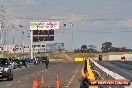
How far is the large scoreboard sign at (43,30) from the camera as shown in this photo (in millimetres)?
152750

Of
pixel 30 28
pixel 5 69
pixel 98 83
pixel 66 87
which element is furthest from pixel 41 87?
pixel 30 28

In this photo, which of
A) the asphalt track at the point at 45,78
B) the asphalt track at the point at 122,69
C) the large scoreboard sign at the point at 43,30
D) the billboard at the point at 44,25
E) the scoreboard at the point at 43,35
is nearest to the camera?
the asphalt track at the point at 45,78

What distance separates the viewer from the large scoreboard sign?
153 metres

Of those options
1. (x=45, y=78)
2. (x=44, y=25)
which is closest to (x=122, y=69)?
(x=45, y=78)

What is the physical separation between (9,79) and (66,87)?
10056mm

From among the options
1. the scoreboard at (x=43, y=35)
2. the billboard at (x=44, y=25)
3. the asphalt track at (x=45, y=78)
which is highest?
the billboard at (x=44, y=25)

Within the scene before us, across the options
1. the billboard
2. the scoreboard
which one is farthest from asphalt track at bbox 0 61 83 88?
the scoreboard

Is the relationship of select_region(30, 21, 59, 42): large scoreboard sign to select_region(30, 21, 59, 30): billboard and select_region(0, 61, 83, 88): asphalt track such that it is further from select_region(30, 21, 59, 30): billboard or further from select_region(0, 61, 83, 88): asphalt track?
select_region(0, 61, 83, 88): asphalt track

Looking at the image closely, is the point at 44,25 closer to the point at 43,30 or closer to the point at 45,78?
the point at 43,30

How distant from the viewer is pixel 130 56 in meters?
176

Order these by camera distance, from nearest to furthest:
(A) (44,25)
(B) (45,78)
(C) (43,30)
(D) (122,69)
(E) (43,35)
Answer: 1. (B) (45,78)
2. (D) (122,69)
3. (A) (44,25)
4. (C) (43,30)
5. (E) (43,35)

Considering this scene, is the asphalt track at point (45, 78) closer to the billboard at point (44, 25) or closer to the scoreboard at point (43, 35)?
the billboard at point (44, 25)

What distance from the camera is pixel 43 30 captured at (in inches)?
6112

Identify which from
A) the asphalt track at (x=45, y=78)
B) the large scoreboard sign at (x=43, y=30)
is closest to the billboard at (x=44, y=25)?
the large scoreboard sign at (x=43, y=30)
